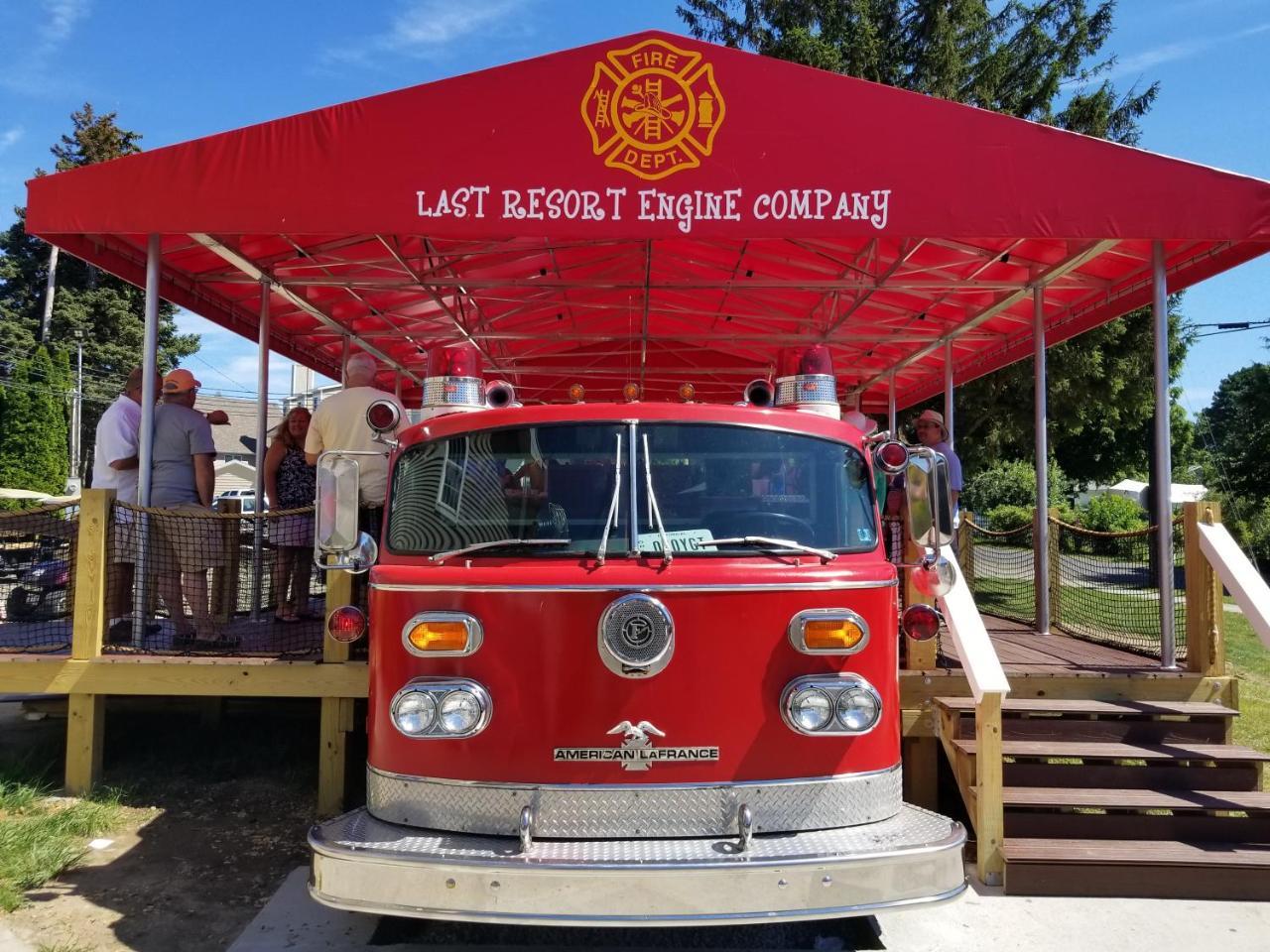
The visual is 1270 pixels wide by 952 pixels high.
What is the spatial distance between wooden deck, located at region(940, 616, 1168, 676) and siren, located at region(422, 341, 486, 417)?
2.96 m

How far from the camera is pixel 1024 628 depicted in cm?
815

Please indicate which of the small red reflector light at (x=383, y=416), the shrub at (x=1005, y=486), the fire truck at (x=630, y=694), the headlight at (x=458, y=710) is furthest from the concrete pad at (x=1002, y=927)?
the shrub at (x=1005, y=486)

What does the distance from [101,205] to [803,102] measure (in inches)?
172

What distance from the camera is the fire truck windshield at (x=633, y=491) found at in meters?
3.76

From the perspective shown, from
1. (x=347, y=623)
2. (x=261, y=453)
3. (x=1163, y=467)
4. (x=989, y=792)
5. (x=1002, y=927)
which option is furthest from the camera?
(x=261, y=453)

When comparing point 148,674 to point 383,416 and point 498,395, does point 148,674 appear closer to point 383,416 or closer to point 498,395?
point 383,416

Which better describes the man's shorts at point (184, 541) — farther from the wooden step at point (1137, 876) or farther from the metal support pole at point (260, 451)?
the wooden step at point (1137, 876)

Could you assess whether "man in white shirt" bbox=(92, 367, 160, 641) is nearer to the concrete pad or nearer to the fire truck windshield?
the concrete pad

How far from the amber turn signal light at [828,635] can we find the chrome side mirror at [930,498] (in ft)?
2.26

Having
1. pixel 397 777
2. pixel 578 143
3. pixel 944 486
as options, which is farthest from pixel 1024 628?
pixel 397 777

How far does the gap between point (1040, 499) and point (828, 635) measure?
475cm

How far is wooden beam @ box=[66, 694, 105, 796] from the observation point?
5.82 meters

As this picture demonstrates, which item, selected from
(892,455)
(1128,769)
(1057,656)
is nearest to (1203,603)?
(1057,656)

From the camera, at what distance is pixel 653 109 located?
19.3 feet
